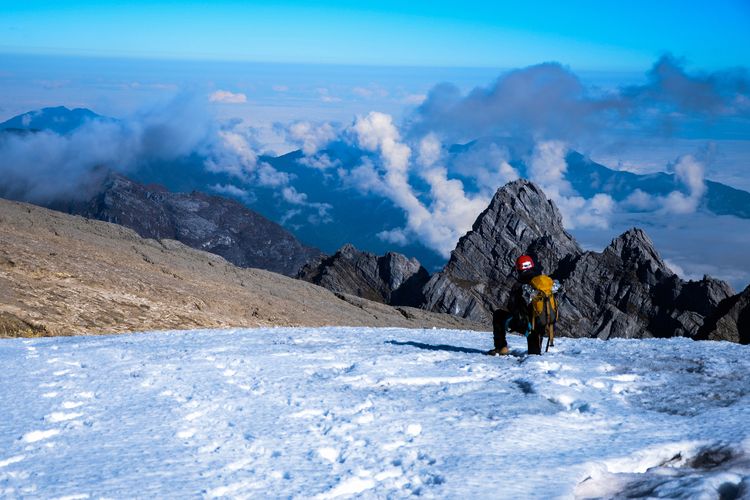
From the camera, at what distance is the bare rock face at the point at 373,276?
158 meters

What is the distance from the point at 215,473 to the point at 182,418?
2.69 metres

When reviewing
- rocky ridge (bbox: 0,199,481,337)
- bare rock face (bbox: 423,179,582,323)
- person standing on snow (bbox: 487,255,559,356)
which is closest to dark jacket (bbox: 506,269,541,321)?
person standing on snow (bbox: 487,255,559,356)

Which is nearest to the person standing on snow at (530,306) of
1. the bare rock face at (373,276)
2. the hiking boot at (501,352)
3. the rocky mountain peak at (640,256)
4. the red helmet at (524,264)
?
the red helmet at (524,264)

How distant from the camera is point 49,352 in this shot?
57.7 ft

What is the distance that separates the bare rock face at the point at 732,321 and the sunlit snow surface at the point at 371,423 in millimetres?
94066

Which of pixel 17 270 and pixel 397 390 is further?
pixel 17 270

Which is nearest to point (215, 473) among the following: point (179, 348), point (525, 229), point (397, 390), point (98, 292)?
point (397, 390)

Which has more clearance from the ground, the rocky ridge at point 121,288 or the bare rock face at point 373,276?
the rocky ridge at point 121,288

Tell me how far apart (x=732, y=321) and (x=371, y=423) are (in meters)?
107

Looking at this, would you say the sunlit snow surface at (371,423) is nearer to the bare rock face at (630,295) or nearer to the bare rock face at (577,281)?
the bare rock face at (577,281)

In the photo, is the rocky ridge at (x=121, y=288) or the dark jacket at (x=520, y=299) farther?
the rocky ridge at (x=121, y=288)

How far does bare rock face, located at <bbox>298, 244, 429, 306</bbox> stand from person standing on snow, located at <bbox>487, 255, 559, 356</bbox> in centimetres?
13860

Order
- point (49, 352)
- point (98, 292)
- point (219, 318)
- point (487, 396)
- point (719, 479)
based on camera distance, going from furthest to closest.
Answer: point (219, 318)
point (98, 292)
point (49, 352)
point (487, 396)
point (719, 479)

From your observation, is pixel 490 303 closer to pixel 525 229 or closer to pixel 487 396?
pixel 525 229
